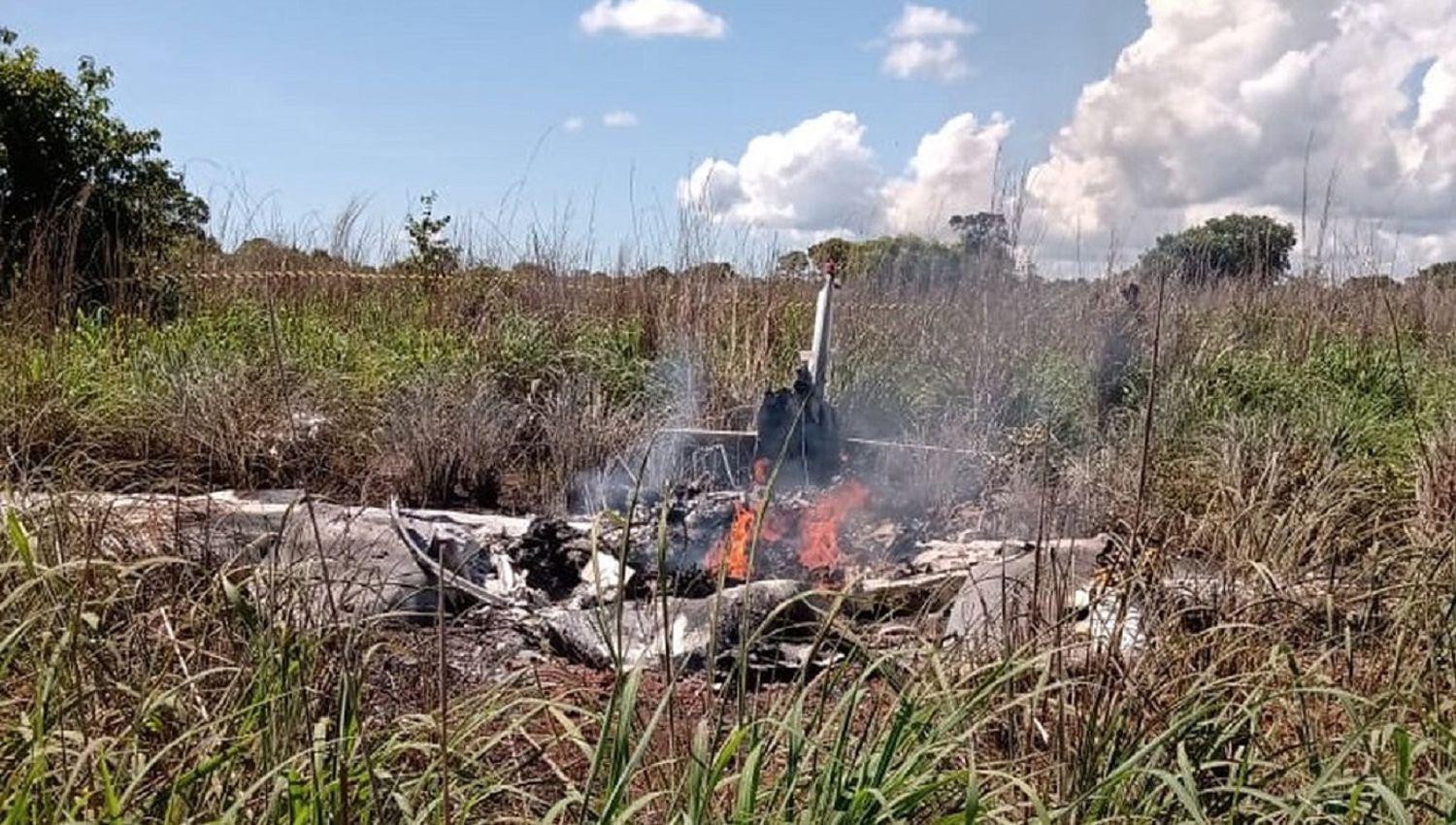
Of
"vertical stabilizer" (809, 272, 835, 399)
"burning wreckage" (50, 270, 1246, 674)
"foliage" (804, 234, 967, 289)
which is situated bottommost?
"burning wreckage" (50, 270, 1246, 674)

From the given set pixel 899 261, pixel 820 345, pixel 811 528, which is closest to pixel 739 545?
pixel 811 528

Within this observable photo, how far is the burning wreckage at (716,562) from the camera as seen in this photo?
9.60 feet

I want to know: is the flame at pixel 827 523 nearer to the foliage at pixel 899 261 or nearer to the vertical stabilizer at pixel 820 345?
the vertical stabilizer at pixel 820 345

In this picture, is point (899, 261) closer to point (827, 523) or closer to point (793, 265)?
point (793, 265)

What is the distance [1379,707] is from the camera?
1.95 metres

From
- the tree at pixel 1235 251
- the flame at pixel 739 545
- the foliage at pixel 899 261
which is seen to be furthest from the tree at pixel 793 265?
the flame at pixel 739 545

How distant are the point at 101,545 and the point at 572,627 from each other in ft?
4.42

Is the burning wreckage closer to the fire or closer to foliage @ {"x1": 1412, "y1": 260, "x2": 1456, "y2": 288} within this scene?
the fire

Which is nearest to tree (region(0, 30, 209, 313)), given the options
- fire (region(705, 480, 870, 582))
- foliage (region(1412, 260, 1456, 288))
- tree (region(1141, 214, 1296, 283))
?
fire (region(705, 480, 870, 582))

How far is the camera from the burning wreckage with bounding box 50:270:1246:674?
2.93 m

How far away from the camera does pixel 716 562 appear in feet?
→ 15.3

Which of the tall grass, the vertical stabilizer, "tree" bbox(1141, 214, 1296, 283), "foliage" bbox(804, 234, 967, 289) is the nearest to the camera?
the tall grass

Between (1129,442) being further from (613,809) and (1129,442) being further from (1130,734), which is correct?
(613,809)

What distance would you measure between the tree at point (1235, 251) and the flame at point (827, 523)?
15.2ft
